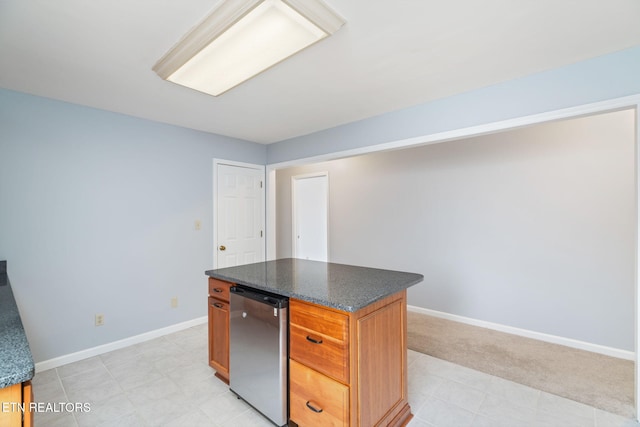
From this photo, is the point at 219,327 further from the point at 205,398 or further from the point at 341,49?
the point at 341,49

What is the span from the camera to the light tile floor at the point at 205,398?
1896mm

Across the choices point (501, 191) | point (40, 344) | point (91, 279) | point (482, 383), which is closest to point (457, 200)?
point (501, 191)

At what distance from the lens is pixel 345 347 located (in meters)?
1.50

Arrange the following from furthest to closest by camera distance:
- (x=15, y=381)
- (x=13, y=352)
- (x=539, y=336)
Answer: (x=539, y=336), (x=13, y=352), (x=15, y=381)

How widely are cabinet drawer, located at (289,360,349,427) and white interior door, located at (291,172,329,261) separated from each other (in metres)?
3.20

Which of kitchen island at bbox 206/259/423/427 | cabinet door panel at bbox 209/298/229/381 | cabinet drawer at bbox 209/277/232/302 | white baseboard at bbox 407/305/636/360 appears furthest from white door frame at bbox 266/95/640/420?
cabinet door panel at bbox 209/298/229/381

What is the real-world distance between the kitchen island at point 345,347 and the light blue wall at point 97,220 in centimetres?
170

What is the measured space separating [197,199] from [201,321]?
58.6 inches

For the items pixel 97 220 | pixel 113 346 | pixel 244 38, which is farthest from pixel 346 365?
pixel 97 220

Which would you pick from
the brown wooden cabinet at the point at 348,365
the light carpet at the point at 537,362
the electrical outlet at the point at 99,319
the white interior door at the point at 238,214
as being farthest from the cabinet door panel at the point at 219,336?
the light carpet at the point at 537,362

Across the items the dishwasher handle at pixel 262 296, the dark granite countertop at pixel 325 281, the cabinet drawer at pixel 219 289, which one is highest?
the dark granite countertop at pixel 325 281

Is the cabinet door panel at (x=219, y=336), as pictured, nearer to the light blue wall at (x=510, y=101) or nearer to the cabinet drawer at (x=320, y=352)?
the cabinet drawer at (x=320, y=352)

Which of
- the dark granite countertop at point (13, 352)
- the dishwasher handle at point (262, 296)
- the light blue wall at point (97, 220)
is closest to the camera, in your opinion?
the dark granite countertop at point (13, 352)

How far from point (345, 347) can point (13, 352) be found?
1.28m
